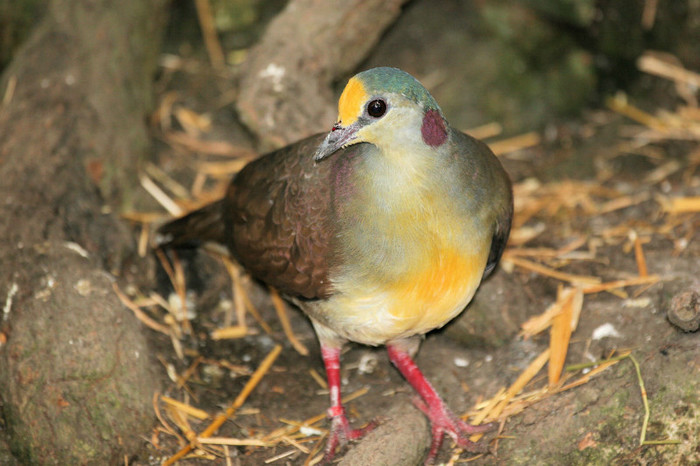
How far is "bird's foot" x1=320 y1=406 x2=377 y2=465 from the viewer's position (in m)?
3.54

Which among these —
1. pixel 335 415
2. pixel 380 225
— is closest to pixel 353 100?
pixel 380 225

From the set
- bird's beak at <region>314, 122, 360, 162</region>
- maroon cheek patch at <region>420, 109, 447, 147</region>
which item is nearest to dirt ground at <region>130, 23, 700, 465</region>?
maroon cheek patch at <region>420, 109, 447, 147</region>

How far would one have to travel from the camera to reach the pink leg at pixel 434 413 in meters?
3.54

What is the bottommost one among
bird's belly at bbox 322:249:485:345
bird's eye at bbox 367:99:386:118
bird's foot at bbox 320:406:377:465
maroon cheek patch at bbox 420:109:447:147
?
bird's foot at bbox 320:406:377:465

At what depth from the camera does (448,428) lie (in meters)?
3.59

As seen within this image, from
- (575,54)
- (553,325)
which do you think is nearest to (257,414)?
(553,325)

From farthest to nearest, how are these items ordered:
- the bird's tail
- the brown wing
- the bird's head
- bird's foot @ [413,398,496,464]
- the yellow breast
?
1. the bird's tail
2. bird's foot @ [413,398,496,464]
3. the brown wing
4. the yellow breast
5. the bird's head

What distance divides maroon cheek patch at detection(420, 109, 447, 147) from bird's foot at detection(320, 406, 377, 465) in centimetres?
141

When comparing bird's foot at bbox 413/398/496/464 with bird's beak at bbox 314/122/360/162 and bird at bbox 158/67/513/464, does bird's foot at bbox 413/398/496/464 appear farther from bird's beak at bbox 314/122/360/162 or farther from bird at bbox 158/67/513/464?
bird's beak at bbox 314/122/360/162

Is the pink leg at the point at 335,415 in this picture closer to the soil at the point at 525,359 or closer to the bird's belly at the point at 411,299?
the soil at the point at 525,359

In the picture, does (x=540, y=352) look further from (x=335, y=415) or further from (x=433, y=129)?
(x=433, y=129)

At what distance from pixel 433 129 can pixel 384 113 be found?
214 mm

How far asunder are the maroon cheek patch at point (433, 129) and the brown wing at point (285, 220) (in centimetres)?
56

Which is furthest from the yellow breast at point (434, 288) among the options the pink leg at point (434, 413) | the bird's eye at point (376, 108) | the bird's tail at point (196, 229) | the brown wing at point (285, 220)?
the bird's tail at point (196, 229)
